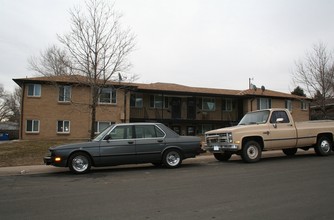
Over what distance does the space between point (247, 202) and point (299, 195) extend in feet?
4.33

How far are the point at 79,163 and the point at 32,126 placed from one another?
59.7ft

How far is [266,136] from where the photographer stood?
13867 mm

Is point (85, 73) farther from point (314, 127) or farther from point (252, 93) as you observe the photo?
point (252, 93)

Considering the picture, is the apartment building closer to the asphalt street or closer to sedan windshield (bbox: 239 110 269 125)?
sedan windshield (bbox: 239 110 269 125)

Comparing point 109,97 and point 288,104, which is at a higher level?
point 288,104

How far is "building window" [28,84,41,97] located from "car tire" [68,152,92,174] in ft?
60.6

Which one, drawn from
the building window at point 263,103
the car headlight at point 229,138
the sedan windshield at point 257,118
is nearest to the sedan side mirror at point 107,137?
the car headlight at point 229,138

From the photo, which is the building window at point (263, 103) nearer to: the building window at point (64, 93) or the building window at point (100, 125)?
the building window at point (100, 125)

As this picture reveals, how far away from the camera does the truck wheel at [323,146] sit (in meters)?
15.2

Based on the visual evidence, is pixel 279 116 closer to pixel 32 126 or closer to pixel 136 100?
pixel 136 100

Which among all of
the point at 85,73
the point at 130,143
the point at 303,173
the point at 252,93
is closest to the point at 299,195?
the point at 303,173

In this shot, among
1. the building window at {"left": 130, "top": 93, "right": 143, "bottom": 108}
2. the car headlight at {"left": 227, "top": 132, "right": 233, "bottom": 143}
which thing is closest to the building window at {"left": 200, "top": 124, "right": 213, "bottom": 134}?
the building window at {"left": 130, "top": 93, "right": 143, "bottom": 108}

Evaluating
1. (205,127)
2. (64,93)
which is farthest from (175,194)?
(205,127)

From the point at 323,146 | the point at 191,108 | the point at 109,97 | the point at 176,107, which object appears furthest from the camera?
the point at 191,108
